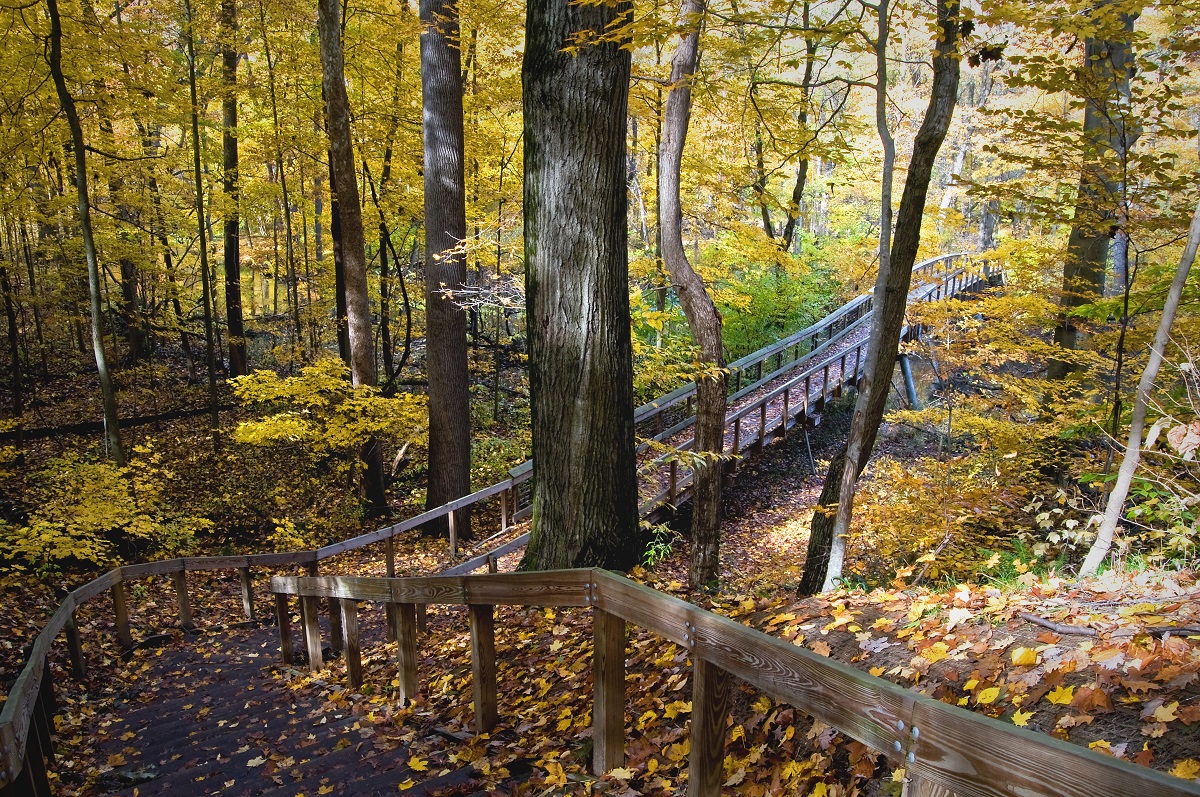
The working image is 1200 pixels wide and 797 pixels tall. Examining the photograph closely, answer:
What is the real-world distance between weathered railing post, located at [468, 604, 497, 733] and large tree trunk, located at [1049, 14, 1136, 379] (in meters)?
5.72

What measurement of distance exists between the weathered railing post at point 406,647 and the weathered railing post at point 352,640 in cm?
83

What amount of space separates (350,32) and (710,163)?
25.2 ft

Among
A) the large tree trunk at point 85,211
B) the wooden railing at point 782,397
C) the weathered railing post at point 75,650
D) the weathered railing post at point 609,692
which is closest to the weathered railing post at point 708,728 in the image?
the weathered railing post at point 609,692

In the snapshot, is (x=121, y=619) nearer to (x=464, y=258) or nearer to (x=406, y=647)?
(x=406, y=647)

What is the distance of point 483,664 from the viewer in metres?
3.46

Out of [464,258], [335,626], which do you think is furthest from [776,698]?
[464,258]

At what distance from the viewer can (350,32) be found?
1359cm

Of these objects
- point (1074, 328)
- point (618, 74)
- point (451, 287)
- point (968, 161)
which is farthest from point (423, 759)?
point (968, 161)

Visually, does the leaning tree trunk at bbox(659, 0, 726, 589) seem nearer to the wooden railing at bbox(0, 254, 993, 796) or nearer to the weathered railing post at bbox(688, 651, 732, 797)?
the wooden railing at bbox(0, 254, 993, 796)

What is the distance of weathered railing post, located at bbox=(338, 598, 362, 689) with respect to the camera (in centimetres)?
496

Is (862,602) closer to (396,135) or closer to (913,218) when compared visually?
(913,218)

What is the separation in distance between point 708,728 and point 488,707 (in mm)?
1682

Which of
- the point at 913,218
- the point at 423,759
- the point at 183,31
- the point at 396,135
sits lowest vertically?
the point at 423,759

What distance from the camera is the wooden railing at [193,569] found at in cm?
302
